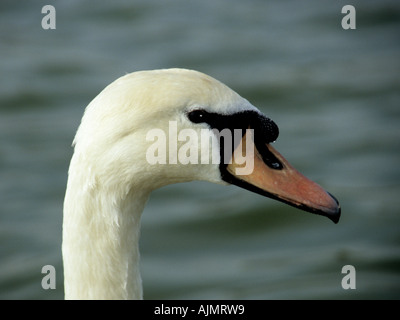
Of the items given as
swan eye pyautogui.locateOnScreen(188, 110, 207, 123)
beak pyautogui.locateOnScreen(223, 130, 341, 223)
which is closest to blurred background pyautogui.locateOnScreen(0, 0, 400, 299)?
beak pyautogui.locateOnScreen(223, 130, 341, 223)

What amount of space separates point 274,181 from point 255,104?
4.72m

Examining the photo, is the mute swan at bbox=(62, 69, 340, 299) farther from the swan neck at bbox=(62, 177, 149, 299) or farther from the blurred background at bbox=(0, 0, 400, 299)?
the blurred background at bbox=(0, 0, 400, 299)

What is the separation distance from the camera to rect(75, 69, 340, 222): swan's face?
3.12 m

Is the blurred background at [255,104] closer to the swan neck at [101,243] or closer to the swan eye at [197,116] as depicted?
the swan neck at [101,243]

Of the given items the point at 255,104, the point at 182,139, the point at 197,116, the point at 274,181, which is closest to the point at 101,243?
the point at 182,139

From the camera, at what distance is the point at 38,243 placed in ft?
21.0

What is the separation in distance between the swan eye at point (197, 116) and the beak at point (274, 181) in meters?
0.22

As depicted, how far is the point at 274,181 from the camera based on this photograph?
3447 mm

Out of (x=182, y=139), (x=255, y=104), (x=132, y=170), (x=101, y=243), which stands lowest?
(x=101, y=243)

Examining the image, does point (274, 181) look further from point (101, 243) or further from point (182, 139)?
point (101, 243)
